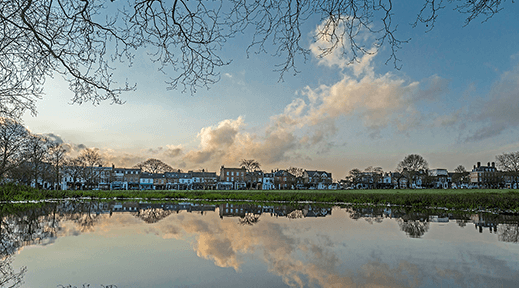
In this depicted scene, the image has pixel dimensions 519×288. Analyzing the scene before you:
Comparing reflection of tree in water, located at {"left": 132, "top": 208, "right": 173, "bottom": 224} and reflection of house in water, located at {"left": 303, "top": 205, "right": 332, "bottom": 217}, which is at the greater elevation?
reflection of house in water, located at {"left": 303, "top": 205, "right": 332, "bottom": 217}

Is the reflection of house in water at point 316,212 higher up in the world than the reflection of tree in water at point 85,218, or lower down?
higher up

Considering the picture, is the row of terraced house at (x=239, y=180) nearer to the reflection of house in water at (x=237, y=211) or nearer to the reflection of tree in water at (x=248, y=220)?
the reflection of house in water at (x=237, y=211)

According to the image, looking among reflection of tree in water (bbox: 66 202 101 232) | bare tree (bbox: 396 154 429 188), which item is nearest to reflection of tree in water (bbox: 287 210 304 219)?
reflection of tree in water (bbox: 66 202 101 232)

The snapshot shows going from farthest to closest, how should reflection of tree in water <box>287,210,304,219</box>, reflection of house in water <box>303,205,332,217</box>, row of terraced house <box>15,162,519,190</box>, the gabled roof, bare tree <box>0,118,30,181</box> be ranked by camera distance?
the gabled roof
row of terraced house <box>15,162,519,190</box>
bare tree <box>0,118,30,181</box>
reflection of house in water <box>303,205,332,217</box>
reflection of tree in water <box>287,210,304,219</box>

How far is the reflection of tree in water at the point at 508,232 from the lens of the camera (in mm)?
10289

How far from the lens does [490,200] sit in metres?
21.0

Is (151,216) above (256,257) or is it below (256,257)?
below

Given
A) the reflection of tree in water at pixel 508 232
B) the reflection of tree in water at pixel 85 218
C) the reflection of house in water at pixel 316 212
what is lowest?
the reflection of tree in water at pixel 85 218

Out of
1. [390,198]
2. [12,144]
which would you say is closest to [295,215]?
[390,198]

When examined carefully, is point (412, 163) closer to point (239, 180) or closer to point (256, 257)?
point (239, 180)

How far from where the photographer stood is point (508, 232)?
38.4ft

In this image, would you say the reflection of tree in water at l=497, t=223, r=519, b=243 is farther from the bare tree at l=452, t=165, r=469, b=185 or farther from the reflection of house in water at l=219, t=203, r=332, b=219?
the bare tree at l=452, t=165, r=469, b=185

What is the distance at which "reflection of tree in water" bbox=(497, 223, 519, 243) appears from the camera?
10289 mm

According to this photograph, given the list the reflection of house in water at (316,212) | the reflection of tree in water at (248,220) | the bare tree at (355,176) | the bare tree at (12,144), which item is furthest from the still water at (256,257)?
the bare tree at (355,176)
